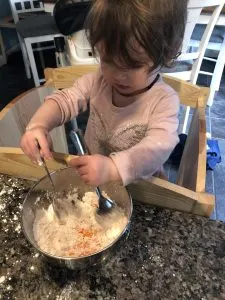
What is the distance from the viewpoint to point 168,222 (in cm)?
57

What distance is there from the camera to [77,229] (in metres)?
0.57

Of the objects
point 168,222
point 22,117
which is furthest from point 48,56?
point 168,222

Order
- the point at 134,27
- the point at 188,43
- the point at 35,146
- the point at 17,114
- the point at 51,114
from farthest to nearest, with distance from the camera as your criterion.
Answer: the point at 188,43 → the point at 17,114 → the point at 51,114 → the point at 35,146 → the point at 134,27

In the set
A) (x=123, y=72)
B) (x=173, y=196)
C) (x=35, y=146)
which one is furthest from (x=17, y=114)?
(x=173, y=196)

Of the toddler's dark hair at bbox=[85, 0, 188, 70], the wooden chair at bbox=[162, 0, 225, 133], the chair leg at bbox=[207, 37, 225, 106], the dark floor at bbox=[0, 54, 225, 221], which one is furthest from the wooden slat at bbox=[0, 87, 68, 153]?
the chair leg at bbox=[207, 37, 225, 106]

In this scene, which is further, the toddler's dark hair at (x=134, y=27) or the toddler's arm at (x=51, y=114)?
the toddler's arm at (x=51, y=114)

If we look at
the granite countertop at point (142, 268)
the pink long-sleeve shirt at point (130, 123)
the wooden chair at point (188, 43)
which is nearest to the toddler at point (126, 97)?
the pink long-sleeve shirt at point (130, 123)

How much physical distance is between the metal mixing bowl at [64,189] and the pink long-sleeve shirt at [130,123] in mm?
48

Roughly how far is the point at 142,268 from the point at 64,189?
0.23m

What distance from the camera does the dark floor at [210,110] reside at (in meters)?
1.63

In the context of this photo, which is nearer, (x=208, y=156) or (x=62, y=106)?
(x=62, y=106)

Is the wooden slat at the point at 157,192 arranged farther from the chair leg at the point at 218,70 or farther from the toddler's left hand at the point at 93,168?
the chair leg at the point at 218,70

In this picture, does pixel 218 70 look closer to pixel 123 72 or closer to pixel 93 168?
pixel 123 72

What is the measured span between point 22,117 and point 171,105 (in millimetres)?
470
